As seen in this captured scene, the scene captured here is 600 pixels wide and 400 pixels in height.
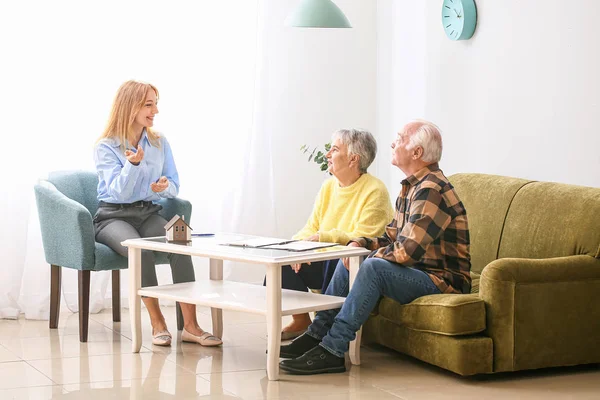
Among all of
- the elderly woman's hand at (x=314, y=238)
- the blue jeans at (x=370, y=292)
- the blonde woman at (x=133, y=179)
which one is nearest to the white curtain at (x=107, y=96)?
the blonde woman at (x=133, y=179)

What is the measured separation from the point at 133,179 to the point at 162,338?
2.55 feet

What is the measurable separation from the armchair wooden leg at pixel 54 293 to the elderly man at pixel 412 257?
1522mm

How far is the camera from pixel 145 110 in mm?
4762

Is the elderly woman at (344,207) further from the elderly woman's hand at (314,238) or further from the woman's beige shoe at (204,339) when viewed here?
the woman's beige shoe at (204,339)

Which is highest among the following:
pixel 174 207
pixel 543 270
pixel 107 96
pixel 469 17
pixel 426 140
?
pixel 469 17

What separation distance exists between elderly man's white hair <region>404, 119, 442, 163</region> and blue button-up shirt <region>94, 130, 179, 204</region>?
142cm

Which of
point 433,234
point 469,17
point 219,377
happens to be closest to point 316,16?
point 469,17

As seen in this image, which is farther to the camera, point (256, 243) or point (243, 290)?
point (243, 290)

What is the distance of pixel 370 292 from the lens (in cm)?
377

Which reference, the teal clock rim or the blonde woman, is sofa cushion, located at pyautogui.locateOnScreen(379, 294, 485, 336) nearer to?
the blonde woman

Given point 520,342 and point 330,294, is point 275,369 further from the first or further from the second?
point 520,342

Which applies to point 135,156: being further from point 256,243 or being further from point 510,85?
point 510,85

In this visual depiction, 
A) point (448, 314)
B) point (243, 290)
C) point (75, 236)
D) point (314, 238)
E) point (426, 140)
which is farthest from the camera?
point (75, 236)

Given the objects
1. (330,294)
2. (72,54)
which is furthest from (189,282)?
(72,54)
